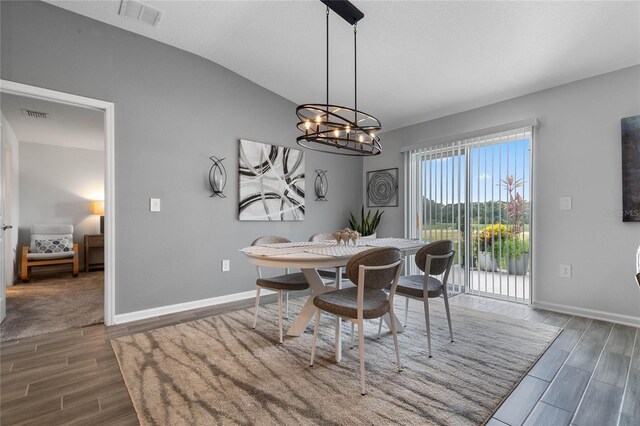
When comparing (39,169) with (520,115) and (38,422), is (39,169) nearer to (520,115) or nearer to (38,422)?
(38,422)

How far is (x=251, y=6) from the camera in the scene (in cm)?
255

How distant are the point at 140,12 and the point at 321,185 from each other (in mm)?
2767

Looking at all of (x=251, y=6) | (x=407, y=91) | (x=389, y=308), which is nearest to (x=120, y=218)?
(x=251, y=6)

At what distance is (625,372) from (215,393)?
2.47 m

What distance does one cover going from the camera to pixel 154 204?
3.01 meters

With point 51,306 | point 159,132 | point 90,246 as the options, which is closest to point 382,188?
point 159,132

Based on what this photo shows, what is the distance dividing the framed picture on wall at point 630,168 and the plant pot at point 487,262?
122 cm

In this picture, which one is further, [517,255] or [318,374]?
[517,255]

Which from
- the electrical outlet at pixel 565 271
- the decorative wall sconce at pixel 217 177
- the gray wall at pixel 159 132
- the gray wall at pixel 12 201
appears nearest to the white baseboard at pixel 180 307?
the gray wall at pixel 159 132

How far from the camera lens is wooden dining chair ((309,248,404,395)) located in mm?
→ 1684

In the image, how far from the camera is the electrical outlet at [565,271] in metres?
3.08

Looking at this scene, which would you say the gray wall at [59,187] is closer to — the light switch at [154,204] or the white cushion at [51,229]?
the white cushion at [51,229]

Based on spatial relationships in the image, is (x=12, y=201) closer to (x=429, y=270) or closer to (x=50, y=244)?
(x=50, y=244)

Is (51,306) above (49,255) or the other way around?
the other way around
